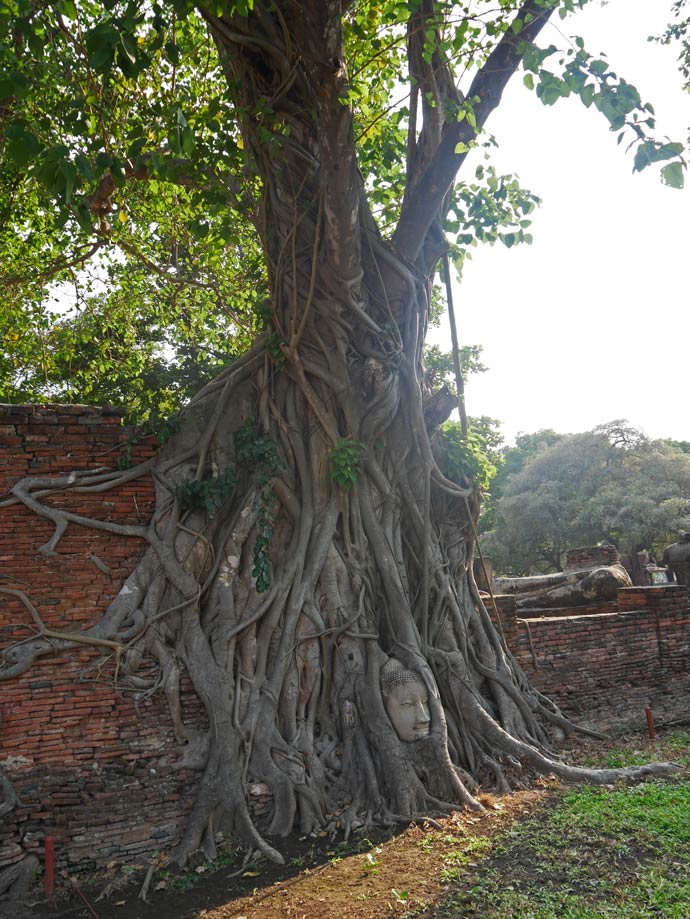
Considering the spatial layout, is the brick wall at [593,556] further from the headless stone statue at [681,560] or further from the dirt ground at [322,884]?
the dirt ground at [322,884]

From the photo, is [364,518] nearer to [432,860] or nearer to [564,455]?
[432,860]

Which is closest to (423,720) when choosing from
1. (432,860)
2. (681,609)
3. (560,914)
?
(432,860)

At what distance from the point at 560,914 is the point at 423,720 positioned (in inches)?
74.0

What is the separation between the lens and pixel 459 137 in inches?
227

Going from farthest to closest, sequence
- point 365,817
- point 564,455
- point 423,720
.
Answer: point 564,455
point 423,720
point 365,817

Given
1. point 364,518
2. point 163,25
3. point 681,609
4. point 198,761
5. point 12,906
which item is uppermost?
point 163,25

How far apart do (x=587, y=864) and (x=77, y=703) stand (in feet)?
10.8

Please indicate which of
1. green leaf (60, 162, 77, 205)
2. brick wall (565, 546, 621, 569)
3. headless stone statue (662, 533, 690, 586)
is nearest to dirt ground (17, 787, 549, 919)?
green leaf (60, 162, 77, 205)

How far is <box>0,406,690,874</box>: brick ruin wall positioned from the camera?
463 cm

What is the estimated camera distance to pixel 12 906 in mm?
4164

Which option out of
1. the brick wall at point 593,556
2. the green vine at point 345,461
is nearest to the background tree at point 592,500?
the brick wall at point 593,556

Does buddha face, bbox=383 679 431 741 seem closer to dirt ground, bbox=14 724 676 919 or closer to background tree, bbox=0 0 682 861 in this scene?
background tree, bbox=0 0 682 861

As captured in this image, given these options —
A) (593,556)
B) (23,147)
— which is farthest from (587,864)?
(593,556)

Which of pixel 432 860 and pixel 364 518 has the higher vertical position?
pixel 364 518
